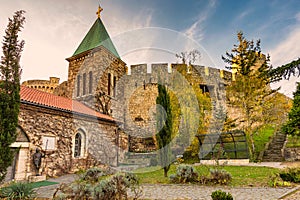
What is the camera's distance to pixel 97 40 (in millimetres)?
→ 16453

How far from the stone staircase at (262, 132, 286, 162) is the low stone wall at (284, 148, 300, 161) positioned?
0.28 meters

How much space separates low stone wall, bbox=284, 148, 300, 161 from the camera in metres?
11.8

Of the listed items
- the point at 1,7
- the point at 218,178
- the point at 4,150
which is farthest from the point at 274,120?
the point at 1,7

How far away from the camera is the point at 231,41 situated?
701 inches

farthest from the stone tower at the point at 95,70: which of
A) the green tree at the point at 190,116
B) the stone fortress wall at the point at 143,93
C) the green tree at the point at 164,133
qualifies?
the green tree at the point at 164,133

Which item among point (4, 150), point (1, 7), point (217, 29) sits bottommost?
point (4, 150)

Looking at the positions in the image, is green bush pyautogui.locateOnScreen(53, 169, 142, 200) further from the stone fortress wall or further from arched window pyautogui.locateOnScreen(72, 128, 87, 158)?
the stone fortress wall

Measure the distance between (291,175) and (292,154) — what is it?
6698 millimetres

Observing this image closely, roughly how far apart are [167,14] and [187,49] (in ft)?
21.3

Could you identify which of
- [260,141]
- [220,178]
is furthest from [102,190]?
[260,141]

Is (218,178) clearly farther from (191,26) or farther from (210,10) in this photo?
(191,26)

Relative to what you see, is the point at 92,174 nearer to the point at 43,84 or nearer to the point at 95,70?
the point at 95,70

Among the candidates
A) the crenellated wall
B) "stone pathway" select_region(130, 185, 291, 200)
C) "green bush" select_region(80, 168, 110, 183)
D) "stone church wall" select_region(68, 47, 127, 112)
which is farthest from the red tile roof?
the crenellated wall

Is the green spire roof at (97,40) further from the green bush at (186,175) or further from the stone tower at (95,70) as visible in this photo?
the green bush at (186,175)
